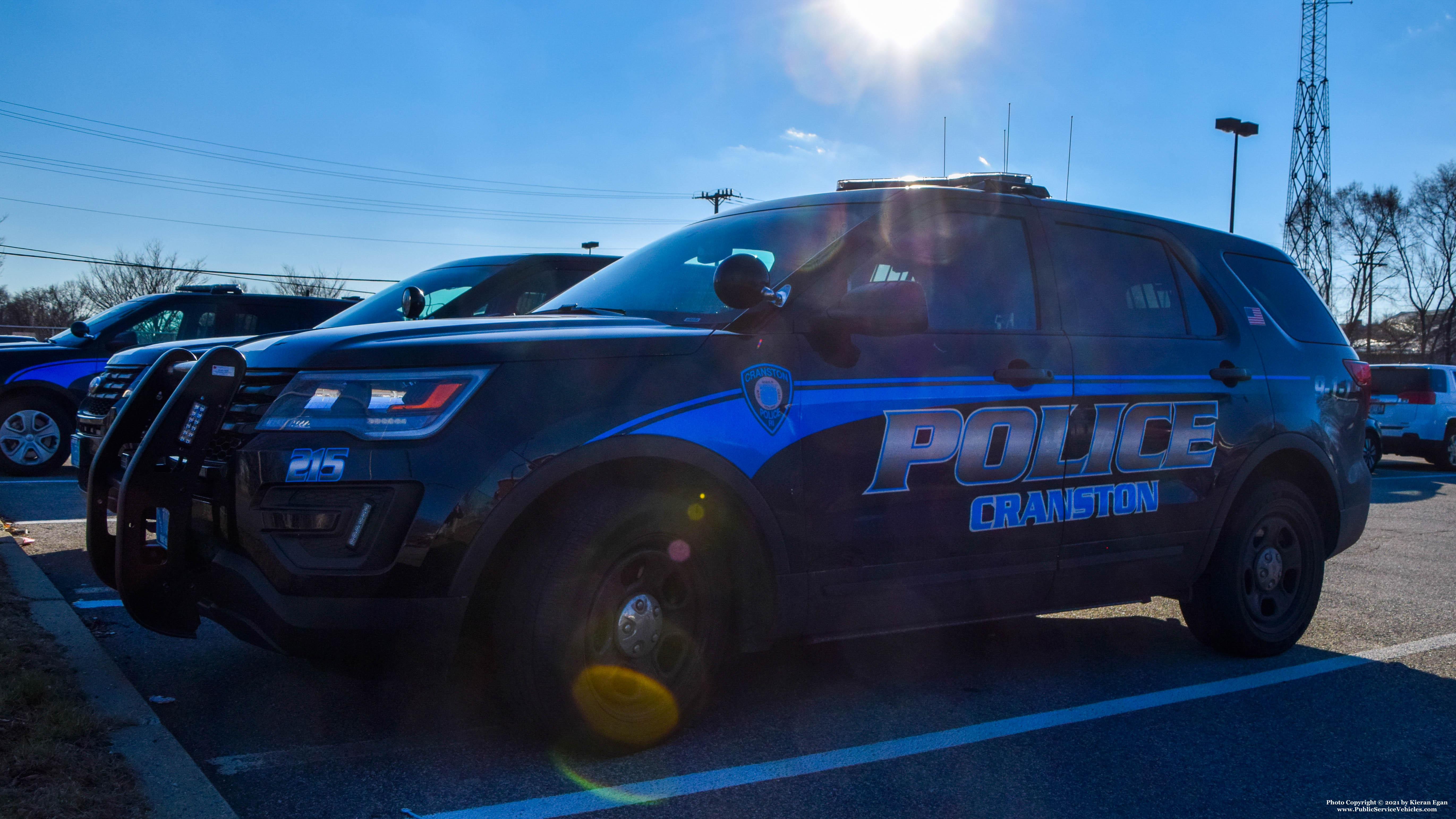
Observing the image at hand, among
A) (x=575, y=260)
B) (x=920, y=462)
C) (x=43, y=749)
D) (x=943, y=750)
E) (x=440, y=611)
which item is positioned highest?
(x=575, y=260)

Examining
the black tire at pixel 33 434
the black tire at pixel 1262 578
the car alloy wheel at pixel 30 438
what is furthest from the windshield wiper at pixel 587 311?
the car alloy wheel at pixel 30 438

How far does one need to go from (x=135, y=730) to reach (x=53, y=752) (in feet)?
1.14

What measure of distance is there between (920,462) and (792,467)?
53 centimetres

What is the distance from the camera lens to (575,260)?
29.3 ft

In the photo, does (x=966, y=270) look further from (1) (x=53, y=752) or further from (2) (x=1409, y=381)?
(2) (x=1409, y=381)

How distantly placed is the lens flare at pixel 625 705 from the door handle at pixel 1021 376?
1.66 m

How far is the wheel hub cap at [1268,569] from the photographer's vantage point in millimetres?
5059

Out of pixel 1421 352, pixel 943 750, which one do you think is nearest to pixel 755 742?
pixel 943 750

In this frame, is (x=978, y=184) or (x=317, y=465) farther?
(x=978, y=184)

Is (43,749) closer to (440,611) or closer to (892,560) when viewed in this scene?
(440,611)

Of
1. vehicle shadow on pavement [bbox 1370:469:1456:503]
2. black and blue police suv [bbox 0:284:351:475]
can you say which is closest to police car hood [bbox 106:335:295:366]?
black and blue police suv [bbox 0:284:351:475]

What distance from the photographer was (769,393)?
3.51m

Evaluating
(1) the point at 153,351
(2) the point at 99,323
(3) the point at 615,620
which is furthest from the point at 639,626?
(2) the point at 99,323

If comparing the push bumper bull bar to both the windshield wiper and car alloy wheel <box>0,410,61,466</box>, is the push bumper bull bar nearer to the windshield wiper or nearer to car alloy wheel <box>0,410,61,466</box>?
the windshield wiper
